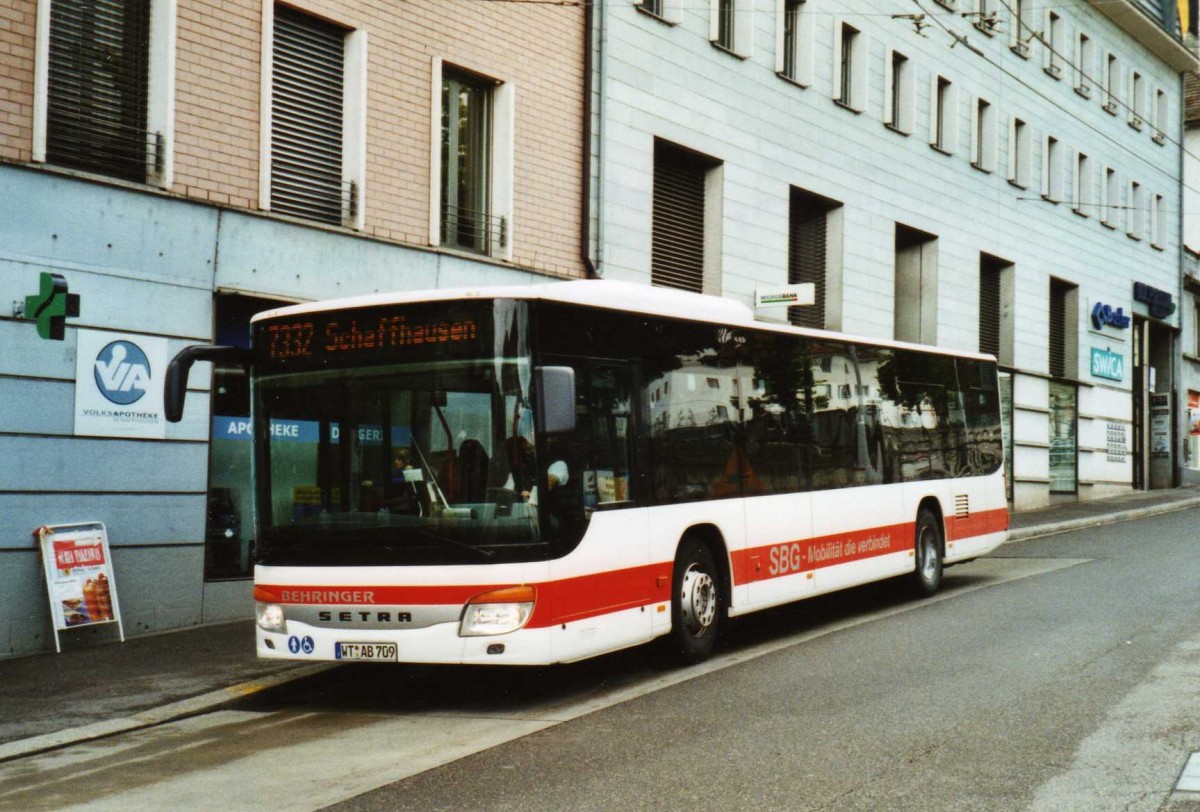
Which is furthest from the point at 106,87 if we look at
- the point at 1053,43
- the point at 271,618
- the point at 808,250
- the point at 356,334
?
the point at 1053,43

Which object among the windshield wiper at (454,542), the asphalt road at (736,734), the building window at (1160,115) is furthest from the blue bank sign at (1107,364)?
the windshield wiper at (454,542)

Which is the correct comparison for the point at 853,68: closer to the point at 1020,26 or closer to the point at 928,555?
the point at 1020,26

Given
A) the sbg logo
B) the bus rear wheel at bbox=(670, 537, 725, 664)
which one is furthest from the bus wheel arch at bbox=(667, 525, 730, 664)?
the sbg logo

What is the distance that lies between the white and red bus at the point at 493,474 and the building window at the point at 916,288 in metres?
17.8

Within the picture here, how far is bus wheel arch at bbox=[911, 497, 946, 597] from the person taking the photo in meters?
14.7

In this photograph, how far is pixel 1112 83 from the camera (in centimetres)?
3712

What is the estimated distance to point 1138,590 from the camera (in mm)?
14289

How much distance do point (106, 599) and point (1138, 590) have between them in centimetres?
987

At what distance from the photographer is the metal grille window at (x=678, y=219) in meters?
20.5

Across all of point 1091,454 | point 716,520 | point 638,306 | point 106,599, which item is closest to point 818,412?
point 716,520

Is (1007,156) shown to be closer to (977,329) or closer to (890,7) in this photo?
(977,329)

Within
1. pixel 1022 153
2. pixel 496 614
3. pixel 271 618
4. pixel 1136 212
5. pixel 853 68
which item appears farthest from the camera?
pixel 1136 212

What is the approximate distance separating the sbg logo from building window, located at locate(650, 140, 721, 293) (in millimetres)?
8915

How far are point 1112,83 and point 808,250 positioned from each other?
1703 centimetres
